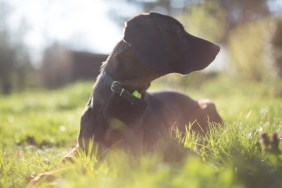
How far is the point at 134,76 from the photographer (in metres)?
4.04

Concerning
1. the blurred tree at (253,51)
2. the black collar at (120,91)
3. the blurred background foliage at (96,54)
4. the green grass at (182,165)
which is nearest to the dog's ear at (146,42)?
the black collar at (120,91)

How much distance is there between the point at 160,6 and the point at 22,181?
27.8m

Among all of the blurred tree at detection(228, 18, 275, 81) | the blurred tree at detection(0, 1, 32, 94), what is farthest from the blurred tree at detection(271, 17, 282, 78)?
the blurred tree at detection(0, 1, 32, 94)

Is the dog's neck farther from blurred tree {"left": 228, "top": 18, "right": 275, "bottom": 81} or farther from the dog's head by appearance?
blurred tree {"left": 228, "top": 18, "right": 275, "bottom": 81}

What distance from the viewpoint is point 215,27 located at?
59.9ft

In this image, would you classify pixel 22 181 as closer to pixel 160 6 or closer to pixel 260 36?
pixel 260 36

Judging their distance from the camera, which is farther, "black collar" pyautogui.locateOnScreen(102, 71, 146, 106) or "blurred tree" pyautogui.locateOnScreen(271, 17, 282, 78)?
"blurred tree" pyautogui.locateOnScreen(271, 17, 282, 78)

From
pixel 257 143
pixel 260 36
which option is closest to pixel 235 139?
pixel 257 143

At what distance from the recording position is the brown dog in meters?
3.85

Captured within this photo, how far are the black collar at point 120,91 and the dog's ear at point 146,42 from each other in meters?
0.35

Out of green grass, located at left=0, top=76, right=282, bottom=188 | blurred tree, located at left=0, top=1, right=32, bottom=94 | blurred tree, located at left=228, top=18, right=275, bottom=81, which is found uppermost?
green grass, located at left=0, top=76, right=282, bottom=188

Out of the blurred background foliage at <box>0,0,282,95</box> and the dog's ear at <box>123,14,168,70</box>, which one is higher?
the dog's ear at <box>123,14,168,70</box>

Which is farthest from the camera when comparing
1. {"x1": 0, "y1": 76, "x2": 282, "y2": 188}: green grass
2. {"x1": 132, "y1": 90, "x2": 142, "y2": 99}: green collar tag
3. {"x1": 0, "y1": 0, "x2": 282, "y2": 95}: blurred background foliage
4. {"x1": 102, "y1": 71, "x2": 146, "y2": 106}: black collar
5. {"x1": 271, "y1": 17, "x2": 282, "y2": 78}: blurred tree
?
{"x1": 0, "y1": 0, "x2": 282, "y2": 95}: blurred background foliage

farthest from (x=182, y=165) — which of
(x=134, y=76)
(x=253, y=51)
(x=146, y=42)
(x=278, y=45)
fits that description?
(x=253, y=51)
